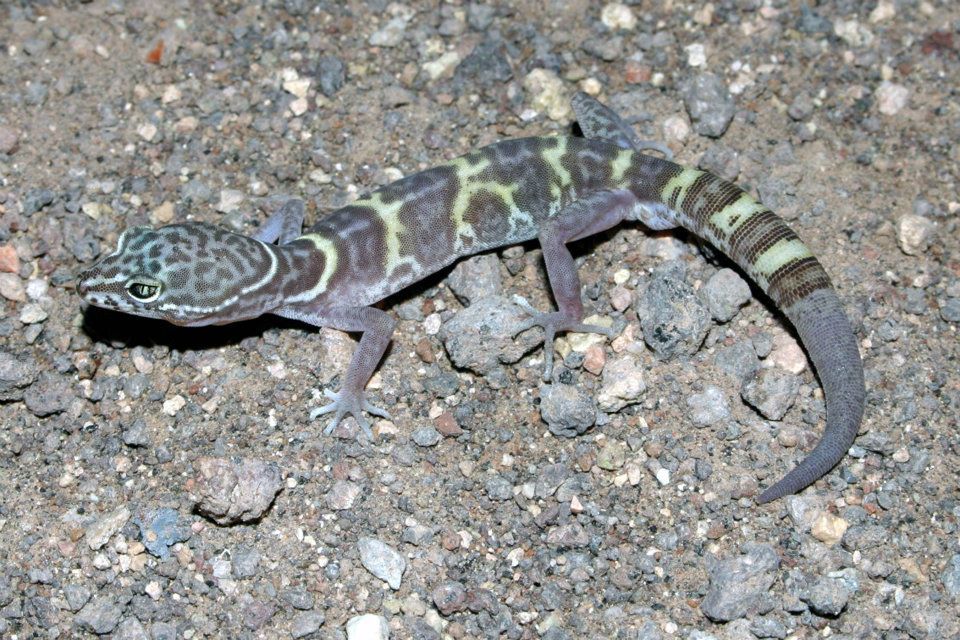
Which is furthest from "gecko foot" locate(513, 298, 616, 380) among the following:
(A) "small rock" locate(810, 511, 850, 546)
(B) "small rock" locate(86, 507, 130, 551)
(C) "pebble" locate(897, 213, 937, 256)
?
(B) "small rock" locate(86, 507, 130, 551)

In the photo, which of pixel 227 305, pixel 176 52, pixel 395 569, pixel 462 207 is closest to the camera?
pixel 395 569

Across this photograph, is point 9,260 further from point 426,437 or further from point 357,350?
point 426,437

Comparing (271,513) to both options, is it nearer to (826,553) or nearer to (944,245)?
(826,553)

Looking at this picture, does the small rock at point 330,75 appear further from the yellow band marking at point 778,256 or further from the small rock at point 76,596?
the small rock at point 76,596

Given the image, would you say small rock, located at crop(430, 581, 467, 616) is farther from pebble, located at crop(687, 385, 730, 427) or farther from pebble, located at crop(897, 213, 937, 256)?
pebble, located at crop(897, 213, 937, 256)

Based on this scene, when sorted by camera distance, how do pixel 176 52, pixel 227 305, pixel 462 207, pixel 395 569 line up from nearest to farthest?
pixel 395 569 < pixel 227 305 < pixel 462 207 < pixel 176 52

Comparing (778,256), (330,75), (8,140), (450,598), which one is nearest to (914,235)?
(778,256)

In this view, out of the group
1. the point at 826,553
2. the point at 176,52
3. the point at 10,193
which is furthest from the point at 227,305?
the point at 826,553
